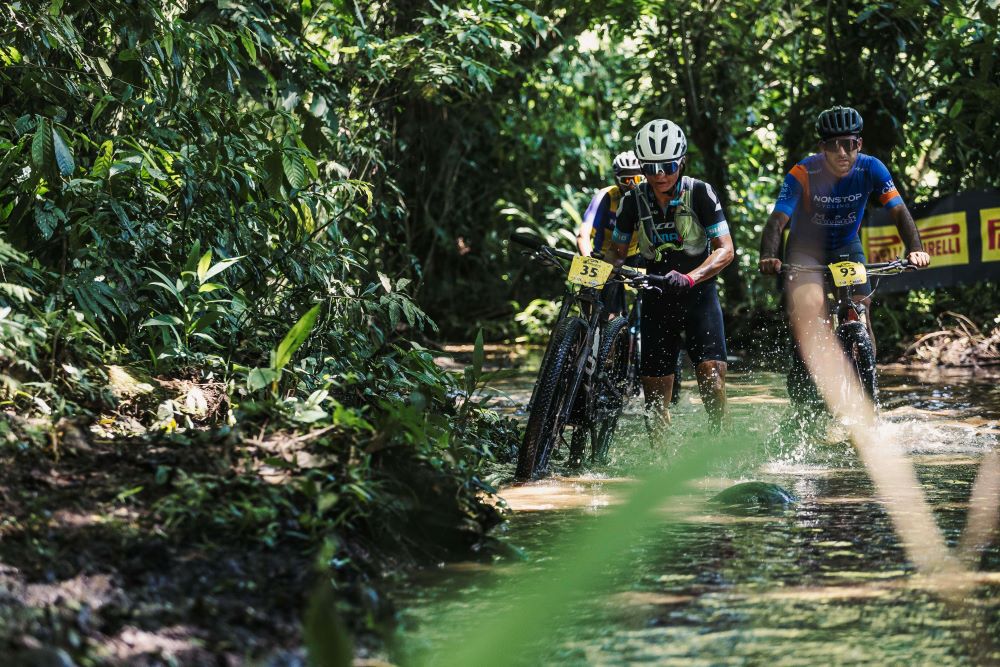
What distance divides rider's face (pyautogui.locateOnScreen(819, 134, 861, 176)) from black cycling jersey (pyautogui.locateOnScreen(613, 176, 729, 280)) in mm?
1023

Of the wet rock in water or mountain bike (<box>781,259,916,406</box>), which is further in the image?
mountain bike (<box>781,259,916,406</box>)

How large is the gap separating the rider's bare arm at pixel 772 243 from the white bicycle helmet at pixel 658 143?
114 centimetres

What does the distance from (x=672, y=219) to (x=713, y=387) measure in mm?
1034

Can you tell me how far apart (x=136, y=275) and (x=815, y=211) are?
432 cm

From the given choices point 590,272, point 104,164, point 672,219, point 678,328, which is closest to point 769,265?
point 678,328

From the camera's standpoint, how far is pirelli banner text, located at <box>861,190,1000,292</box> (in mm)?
12523

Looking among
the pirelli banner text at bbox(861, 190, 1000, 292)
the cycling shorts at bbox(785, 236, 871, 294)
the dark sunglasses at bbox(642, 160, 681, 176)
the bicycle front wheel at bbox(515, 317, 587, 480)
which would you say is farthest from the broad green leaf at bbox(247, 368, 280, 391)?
the pirelli banner text at bbox(861, 190, 1000, 292)

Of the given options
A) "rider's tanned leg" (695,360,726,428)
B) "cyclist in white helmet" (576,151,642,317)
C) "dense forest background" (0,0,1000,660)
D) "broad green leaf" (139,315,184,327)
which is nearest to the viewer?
"dense forest background" (0,0,1000,660)

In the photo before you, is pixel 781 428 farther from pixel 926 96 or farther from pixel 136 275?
pixel 926 96

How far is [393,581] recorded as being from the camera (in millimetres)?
4180

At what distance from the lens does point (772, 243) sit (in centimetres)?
776

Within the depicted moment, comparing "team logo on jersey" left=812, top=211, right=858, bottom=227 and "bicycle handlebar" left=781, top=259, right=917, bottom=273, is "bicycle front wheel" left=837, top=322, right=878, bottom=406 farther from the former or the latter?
"team logo on jersey" left=812, top=211, right=858, bottom=227

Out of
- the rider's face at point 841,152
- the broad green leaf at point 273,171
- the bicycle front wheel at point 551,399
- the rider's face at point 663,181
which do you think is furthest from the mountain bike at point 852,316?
the broad green leaf at point 273,171

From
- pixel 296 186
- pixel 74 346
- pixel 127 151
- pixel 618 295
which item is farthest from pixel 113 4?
pixel 618 295
